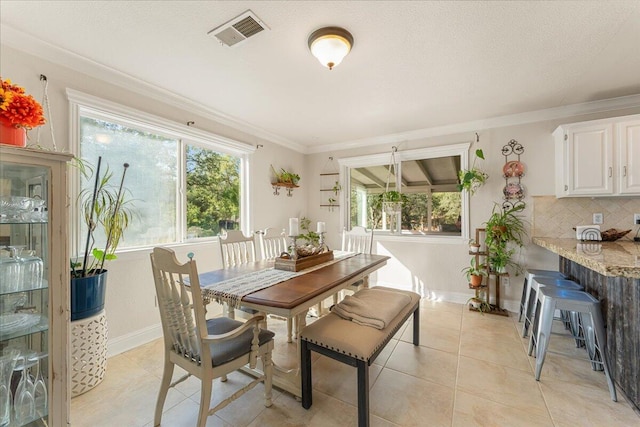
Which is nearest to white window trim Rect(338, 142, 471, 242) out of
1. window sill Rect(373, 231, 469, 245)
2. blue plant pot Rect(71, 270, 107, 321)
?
window sill Rect(373, 231, 469, 245)

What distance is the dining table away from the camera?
4.73 feet

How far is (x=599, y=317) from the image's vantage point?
1.74 metres

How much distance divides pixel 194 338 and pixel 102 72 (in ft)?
7.77

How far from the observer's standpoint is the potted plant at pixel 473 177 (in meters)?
3.23

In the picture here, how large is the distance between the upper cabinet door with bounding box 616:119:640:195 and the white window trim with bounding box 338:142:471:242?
137 cm

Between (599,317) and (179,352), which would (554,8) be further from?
(179,352)

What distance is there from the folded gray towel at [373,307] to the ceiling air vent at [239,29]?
202 cm

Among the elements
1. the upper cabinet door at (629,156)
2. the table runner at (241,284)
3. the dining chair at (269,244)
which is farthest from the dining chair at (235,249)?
the upper cabinet door at (629,156)

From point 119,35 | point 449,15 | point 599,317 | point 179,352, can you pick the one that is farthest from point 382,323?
point 119,35

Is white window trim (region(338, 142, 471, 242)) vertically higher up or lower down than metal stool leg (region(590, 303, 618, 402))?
higher up

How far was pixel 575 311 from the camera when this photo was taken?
5.96ft

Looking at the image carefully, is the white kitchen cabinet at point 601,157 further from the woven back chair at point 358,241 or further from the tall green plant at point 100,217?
the tall green plant at point 100,217

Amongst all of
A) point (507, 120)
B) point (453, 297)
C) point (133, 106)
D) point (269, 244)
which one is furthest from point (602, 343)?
point (133, 106)

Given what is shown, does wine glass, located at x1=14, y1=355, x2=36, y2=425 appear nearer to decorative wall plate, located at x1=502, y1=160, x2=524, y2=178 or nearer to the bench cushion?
the bench cushion
